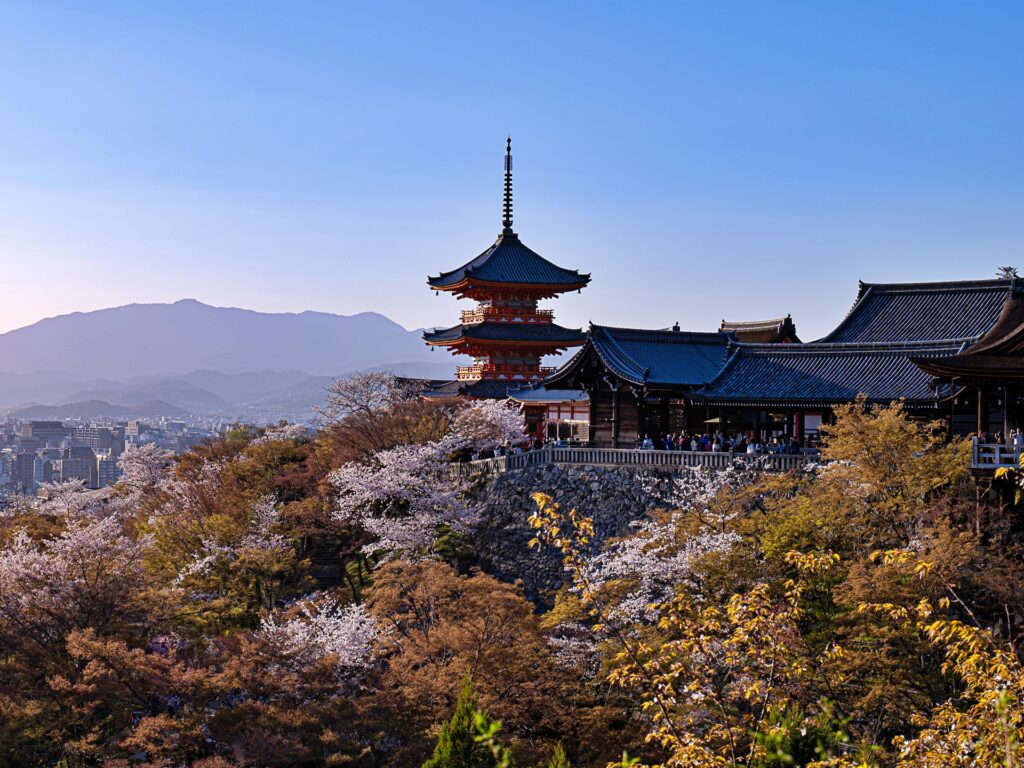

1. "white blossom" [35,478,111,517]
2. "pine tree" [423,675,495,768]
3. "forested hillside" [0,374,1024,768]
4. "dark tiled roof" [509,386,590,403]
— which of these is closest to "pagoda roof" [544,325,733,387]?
"dark tiled roof" [509,386,590,403]

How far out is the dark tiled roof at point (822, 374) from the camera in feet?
102

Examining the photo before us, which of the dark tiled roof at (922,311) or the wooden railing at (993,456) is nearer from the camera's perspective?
the wooden railing at (993,456)

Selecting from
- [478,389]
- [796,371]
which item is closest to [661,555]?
[796,371]

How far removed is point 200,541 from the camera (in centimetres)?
3350

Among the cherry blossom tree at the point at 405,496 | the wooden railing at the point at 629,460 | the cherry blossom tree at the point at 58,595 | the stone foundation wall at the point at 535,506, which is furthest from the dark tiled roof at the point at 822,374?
the cherry blossom tree at the point at 58,595

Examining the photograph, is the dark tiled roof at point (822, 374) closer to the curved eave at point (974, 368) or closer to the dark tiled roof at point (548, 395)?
the curved eave at point (974, 368)

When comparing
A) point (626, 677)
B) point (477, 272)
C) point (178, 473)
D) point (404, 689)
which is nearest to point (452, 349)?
point (477, 272)

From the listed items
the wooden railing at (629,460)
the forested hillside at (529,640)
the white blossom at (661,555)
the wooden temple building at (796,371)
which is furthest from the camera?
the wooden temple building at (796,371)

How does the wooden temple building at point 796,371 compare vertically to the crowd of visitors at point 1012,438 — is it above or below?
above

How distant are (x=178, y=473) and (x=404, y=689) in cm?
2749

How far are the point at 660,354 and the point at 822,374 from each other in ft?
20.6

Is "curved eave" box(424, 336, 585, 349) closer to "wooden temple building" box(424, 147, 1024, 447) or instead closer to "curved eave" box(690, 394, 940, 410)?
"wooden temple building" box(424, 147, 1024, 447)

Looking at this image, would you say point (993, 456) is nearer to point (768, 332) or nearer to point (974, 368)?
point (974, 368)

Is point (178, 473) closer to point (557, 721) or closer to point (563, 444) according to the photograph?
point (563, 444)
